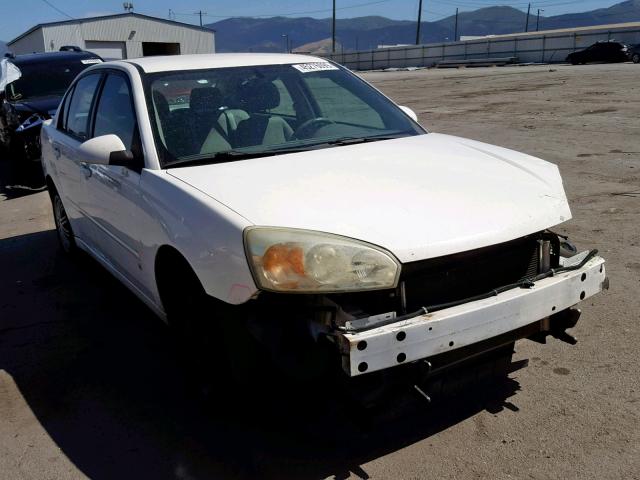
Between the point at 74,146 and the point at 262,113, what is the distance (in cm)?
157

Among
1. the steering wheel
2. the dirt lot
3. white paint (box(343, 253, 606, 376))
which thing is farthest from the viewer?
the steering wheel

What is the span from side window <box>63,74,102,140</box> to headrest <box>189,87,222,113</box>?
44.0 inches

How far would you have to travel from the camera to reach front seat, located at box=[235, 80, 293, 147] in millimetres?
3559

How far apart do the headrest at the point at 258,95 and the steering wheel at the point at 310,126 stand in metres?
0.22

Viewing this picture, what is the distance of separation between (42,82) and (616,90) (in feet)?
50.3

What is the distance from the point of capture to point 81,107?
472 cm

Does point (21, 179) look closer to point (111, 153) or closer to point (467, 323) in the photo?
point (111, 153)

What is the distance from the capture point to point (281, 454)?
2.81 m

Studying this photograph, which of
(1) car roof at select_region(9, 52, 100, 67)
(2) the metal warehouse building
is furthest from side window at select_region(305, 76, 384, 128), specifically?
(2) the metal warehouse building

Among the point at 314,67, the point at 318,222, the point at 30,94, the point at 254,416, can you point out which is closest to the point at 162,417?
the point at 254,416

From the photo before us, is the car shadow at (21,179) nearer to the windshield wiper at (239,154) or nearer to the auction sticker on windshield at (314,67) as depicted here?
the auction sticker on windshield at (314,67)

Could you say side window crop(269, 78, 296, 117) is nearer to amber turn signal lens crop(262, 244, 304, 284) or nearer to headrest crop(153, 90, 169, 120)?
headrest crop(153, 90, 169, 120)

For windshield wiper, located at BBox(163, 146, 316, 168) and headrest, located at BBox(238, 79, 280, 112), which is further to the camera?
headrest, located at BBox(238, 79, 280, 112)

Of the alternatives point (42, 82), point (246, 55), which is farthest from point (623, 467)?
point (42, 82)
